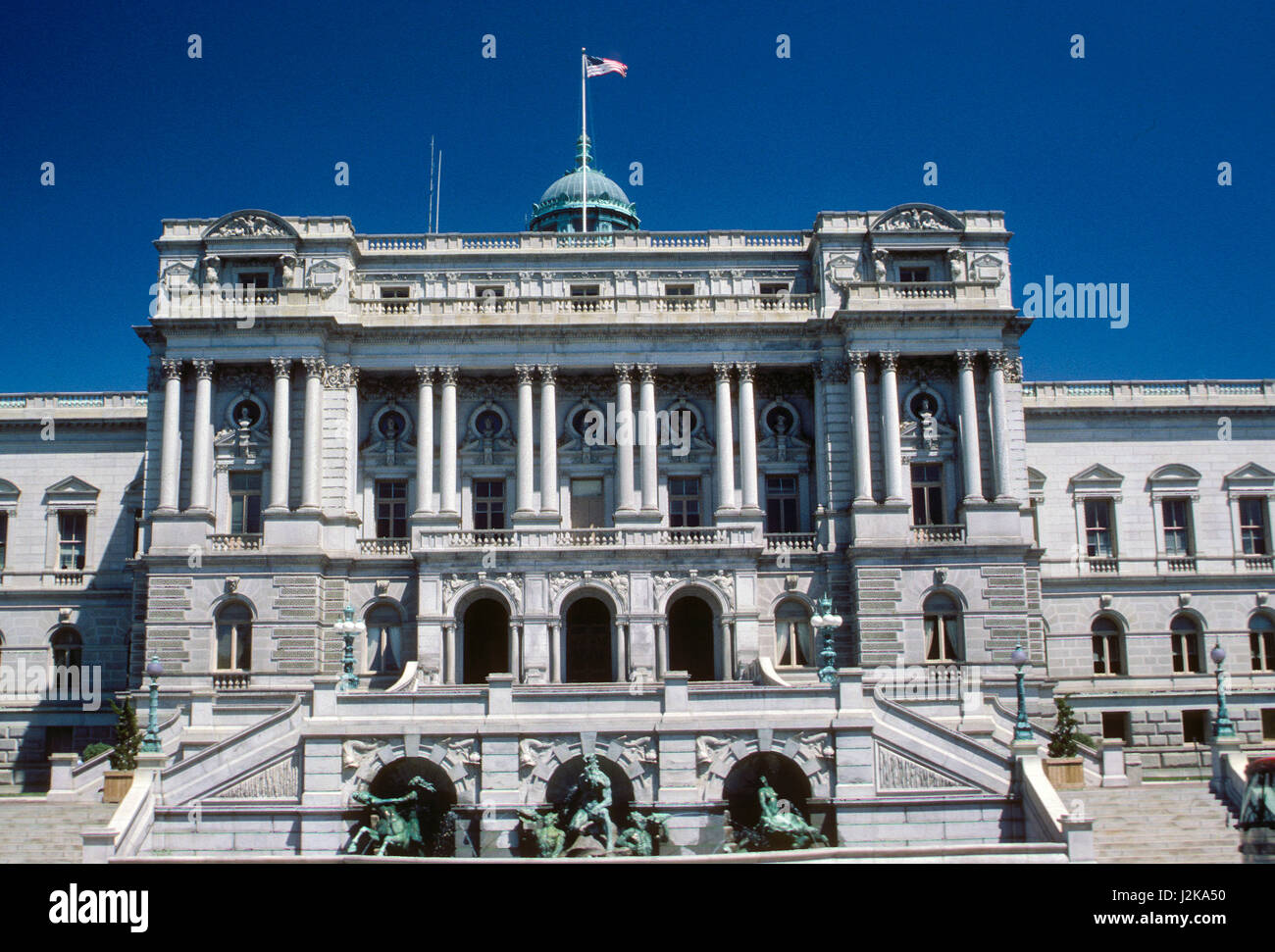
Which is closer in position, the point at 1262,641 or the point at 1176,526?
the point at 1262,641

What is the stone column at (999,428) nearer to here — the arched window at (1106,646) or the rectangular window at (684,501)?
the arched window at (1106,646)

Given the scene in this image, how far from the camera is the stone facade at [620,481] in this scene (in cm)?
4762

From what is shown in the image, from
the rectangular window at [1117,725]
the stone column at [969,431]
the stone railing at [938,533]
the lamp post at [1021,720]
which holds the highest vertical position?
the stone column at [969,431]

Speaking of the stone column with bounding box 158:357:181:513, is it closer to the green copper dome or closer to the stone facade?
the stone facade

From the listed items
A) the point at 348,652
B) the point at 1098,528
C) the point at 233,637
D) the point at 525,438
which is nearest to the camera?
the point at 348,652

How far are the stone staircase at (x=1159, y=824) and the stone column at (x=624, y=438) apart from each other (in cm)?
2067

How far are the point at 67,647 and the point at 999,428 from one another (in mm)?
39458

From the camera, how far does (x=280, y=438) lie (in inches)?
1943

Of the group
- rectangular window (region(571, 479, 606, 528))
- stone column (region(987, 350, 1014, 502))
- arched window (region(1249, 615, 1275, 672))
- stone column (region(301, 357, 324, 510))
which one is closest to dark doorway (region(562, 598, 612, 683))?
rectangular window (region(571, 479, 606, 528))

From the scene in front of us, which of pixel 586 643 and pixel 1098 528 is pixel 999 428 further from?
pixel 586 643

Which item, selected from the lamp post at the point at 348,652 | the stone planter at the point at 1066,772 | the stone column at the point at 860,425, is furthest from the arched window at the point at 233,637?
the stone planter at the point at 1066,772

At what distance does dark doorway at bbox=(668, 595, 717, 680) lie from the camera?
50.2 metres

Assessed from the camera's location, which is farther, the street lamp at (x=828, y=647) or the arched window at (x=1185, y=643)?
the arched window at (x=1185, y=643)

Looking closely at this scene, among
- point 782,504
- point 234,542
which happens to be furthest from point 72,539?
point 782,504
